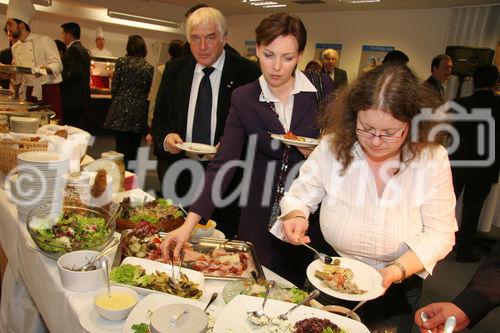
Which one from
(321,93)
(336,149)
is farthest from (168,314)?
(321,93)

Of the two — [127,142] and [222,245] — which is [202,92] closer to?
[222,245]

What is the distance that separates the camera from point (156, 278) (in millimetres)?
1146

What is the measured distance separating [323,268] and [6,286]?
4.40 ft

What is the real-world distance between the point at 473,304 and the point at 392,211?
1.02ft

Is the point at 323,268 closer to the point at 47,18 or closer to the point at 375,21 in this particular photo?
the point at 375,21

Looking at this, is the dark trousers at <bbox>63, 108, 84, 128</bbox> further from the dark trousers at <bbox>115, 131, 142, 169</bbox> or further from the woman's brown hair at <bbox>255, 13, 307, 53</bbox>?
the woman's brown hair at <bbox>255, 13, 307, 53</bbox>

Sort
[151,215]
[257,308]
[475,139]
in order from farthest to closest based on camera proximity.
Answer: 1. [475,139]
2. [151,215]
3. [257,308]

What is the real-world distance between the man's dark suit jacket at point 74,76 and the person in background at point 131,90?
92 centimetres

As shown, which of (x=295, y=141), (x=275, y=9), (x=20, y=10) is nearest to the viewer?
(x=295, y=141)

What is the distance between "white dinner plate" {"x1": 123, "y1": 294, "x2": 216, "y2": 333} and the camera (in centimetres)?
95

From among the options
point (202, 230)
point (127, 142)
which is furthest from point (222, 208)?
point (127, 142)

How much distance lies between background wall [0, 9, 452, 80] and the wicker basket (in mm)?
5307

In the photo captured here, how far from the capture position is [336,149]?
1.31 meters

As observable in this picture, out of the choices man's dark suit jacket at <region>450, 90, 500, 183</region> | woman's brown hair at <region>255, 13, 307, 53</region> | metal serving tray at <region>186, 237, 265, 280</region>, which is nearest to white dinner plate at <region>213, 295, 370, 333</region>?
metal serving tray at <region>186, 237, 265, 280</region>
